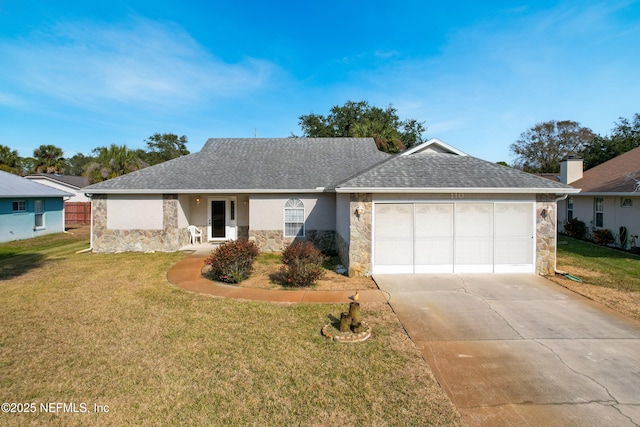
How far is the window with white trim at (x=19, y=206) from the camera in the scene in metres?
17.6

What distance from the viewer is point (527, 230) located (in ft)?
32.6

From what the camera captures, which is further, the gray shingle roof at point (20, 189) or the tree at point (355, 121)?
the tree at point (355, 121)

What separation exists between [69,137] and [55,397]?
34.2 metres

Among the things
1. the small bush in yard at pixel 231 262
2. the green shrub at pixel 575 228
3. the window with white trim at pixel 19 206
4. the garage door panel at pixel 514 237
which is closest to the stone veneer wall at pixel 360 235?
the small bush in yard at pixel 231 262

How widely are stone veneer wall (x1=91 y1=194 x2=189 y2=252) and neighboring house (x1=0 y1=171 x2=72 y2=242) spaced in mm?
6665

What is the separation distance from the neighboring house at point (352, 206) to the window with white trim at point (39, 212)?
8.75 metres

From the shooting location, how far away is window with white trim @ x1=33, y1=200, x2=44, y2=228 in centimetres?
1906

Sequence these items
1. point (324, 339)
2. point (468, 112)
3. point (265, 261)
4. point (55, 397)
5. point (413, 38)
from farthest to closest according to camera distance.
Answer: point (468, 112) < point (413, 38) < point (265, 261) < point (324, 339) < point (55, 397)

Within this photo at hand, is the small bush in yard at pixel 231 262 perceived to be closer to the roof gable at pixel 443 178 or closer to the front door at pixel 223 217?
the roof gable at pixel 443 178

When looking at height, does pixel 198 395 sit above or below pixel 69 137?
below

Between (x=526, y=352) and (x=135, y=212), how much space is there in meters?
15.3

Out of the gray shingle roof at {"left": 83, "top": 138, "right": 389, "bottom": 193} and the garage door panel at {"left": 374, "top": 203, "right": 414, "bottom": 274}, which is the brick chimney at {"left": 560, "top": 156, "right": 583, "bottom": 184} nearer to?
the gray shingle roof at {"left": 83, "top": 138, "right": 389, "bottom": 193}

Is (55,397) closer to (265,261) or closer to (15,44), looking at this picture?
(265,261)

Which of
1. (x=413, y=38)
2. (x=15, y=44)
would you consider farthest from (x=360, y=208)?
(x=15, y=44)
